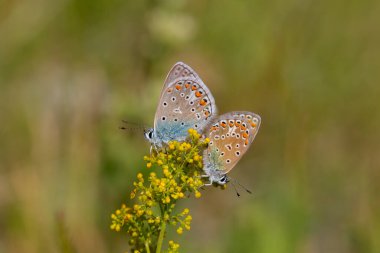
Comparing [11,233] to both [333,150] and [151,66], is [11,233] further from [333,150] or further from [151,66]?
[333,150]

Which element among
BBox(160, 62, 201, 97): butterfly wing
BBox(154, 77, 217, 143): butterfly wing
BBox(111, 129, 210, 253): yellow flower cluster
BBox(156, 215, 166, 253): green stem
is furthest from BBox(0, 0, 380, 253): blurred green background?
BBox(156, 215, 166, 253): green stem

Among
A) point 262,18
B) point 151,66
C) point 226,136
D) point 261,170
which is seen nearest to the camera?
point 226,136

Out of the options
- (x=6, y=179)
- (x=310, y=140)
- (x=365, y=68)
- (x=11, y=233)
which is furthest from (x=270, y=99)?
(x=11, y=233)

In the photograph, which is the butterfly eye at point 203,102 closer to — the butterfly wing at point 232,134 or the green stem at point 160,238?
the butterfly wing at point 232,134

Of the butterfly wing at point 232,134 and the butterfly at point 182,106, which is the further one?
the butterfly at point 182,106

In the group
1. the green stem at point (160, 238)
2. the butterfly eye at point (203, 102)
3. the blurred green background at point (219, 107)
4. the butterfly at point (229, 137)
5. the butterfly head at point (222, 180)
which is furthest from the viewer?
the blurred green background at point (219, 107)

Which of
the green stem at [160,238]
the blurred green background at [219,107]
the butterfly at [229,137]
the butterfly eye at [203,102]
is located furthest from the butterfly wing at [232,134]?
the blurred green background at [219,107]

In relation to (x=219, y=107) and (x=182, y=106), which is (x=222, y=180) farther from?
(x=219, y=107)

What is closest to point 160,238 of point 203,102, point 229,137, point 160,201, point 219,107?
point 160,201
